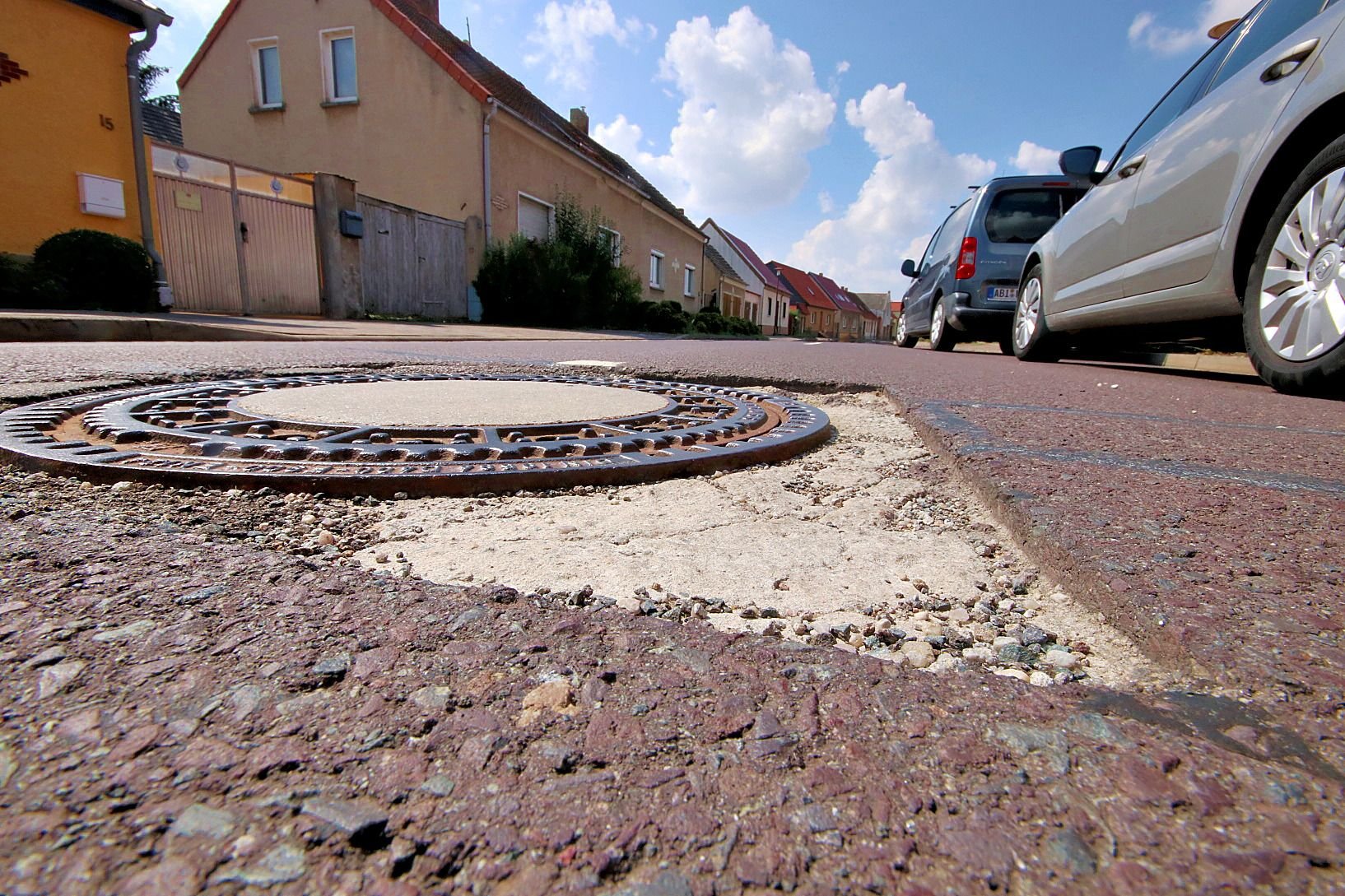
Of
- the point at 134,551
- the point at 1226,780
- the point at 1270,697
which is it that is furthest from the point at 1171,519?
the point at 134,551

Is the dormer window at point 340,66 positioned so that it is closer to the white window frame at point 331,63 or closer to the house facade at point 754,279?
the white window frame at point 331,63

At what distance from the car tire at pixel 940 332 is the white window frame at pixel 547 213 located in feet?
30.4

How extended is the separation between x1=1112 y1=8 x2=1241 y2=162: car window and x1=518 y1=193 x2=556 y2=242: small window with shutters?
476 inches

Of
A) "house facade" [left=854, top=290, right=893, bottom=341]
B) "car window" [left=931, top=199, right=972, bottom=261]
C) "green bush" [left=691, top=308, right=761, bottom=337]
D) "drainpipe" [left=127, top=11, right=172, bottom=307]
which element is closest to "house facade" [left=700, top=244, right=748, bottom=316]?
"green bush" [left=691, top=308, right=761, bottom=337]

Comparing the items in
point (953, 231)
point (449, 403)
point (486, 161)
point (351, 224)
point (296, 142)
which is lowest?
point (449, 403)

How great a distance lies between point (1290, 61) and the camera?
103 inches

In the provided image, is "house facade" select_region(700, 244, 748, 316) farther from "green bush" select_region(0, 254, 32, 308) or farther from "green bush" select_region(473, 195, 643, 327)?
"green bush" select_region(0, 254, 32, 308)

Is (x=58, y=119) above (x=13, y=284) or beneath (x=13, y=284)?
above

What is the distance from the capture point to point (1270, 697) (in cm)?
62

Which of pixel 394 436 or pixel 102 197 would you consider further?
pixel 102 197

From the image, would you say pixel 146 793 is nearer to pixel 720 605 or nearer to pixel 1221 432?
pixel 720 605

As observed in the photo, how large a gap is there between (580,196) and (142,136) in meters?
9.37

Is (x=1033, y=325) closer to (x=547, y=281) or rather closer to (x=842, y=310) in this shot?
(x=547, y=281)

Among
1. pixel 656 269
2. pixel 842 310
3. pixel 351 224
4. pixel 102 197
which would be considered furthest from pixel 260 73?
pixel 842 310
